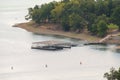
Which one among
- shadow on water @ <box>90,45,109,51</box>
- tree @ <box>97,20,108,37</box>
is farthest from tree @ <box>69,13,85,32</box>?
shadow on water @ <box>90,45,109,51</box>

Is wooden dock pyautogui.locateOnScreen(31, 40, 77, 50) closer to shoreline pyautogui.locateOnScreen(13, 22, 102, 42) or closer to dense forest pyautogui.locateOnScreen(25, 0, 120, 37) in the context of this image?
shoreline pyautogui.locateOnScreen(13, 22, 102, 42)

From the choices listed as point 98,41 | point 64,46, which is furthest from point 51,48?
point 98,41

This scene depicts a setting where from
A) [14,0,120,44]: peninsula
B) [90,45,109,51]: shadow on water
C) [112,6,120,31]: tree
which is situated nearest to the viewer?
[90,45,109,51]: shadow on water

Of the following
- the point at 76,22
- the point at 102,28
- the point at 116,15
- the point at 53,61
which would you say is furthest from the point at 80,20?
the point at 53,61

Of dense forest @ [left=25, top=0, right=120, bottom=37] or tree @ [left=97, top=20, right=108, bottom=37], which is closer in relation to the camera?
tree @ [left=97, top=20, right=108, bottom=37]

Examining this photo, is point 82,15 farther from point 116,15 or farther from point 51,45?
point 51,45
